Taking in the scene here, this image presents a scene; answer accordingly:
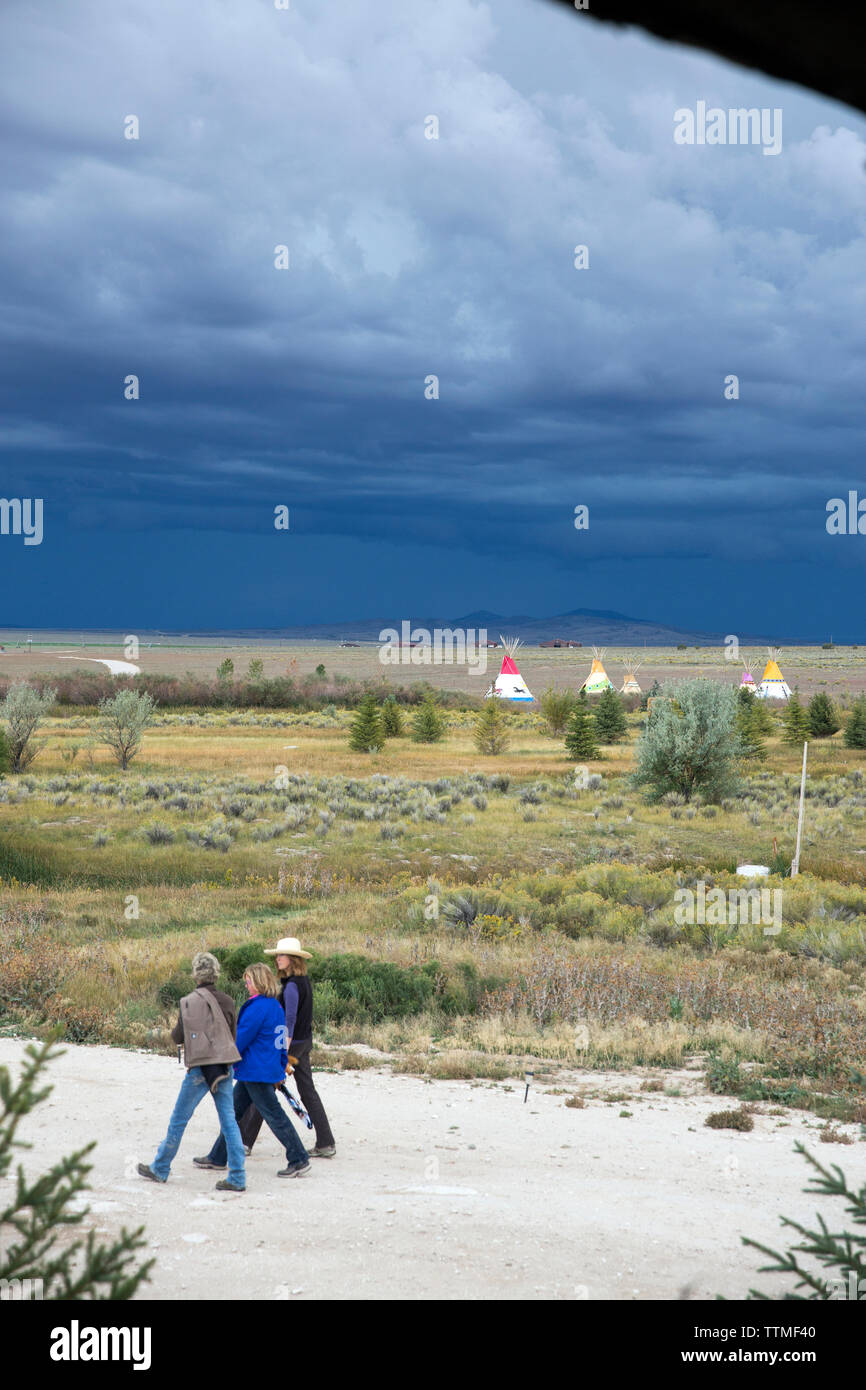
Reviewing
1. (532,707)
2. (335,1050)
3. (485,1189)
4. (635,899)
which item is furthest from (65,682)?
(485,1189)

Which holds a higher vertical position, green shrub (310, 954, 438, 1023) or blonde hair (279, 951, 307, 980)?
blonde hair (279, 951, 307, 980)

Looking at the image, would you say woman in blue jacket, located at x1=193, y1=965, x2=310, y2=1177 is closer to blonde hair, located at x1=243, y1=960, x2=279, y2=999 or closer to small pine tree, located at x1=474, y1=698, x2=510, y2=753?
blonde hair, located at x1=243, y1=960, x2=279, y2=999

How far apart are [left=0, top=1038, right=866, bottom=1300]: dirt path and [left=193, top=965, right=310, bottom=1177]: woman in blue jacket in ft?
1.23

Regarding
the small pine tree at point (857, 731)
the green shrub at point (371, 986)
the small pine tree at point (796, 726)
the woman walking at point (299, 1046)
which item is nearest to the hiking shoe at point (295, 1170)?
the woman walking at point (299, 1046)

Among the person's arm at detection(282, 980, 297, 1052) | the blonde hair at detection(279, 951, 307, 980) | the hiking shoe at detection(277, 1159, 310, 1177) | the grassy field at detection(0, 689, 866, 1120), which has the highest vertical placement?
the blonde hair at detection(279, 951, 307, 980)

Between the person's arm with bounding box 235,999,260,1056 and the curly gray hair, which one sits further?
the curly gray hair

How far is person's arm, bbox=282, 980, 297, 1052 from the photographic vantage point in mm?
8438

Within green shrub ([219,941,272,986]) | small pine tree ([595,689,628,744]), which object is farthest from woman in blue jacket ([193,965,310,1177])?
small pine tree ([595,689,628,744])

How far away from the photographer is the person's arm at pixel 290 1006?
844 centimetres

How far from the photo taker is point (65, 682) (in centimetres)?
7112

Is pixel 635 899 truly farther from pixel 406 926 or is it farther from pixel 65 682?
pixel 65 682

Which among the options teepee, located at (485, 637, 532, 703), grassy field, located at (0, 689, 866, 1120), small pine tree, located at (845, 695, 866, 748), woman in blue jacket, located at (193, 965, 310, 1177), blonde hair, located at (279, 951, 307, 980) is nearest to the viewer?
woman in blue jacket, located at (193, 965, 310, 1177)

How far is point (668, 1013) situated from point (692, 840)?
16992 millimetres
